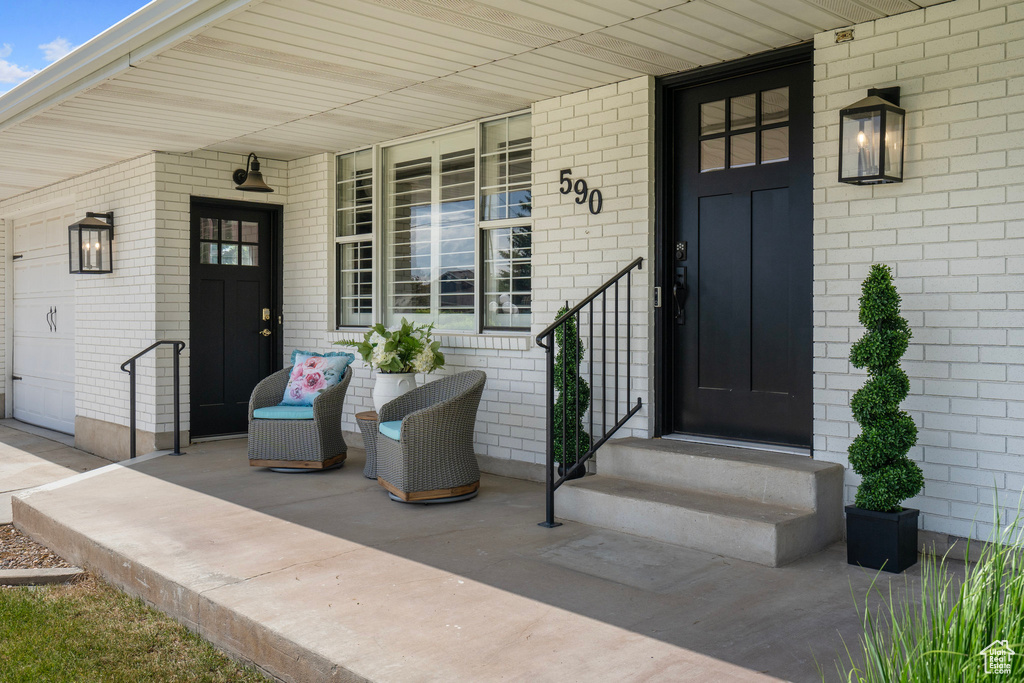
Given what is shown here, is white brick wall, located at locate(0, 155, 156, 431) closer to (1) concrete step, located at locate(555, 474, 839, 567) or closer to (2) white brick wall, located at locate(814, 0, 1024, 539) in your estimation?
(1) concrete step, located at locate(555, 474, 839, 567)

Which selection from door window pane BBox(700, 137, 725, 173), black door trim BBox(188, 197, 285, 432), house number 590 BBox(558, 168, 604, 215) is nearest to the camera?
door window pane BBox(700, 137, 725, 173)

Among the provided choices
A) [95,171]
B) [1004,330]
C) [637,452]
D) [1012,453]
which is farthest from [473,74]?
[95,171]

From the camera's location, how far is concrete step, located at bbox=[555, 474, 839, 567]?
11.3 ft

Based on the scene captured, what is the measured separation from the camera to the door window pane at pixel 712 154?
451cm

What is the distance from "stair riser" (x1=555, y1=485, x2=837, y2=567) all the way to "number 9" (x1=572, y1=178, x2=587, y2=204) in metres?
1.80

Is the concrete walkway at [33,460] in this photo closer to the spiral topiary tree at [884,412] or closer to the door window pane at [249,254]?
the door window pane at [249,254]

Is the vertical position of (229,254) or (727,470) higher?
(229,254)

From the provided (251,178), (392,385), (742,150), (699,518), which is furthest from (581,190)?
(251,178)

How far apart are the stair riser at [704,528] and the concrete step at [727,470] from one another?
0.52 feet

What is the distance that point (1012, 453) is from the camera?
3.42 metres

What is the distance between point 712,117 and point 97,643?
387 cm

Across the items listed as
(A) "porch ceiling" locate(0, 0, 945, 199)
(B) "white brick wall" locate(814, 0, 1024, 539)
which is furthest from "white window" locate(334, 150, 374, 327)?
A: (B) "white brick wall" locate(814, 0, 1024, 539)

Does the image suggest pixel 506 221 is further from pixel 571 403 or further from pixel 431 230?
pixel 571 403

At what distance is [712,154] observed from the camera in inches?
179
